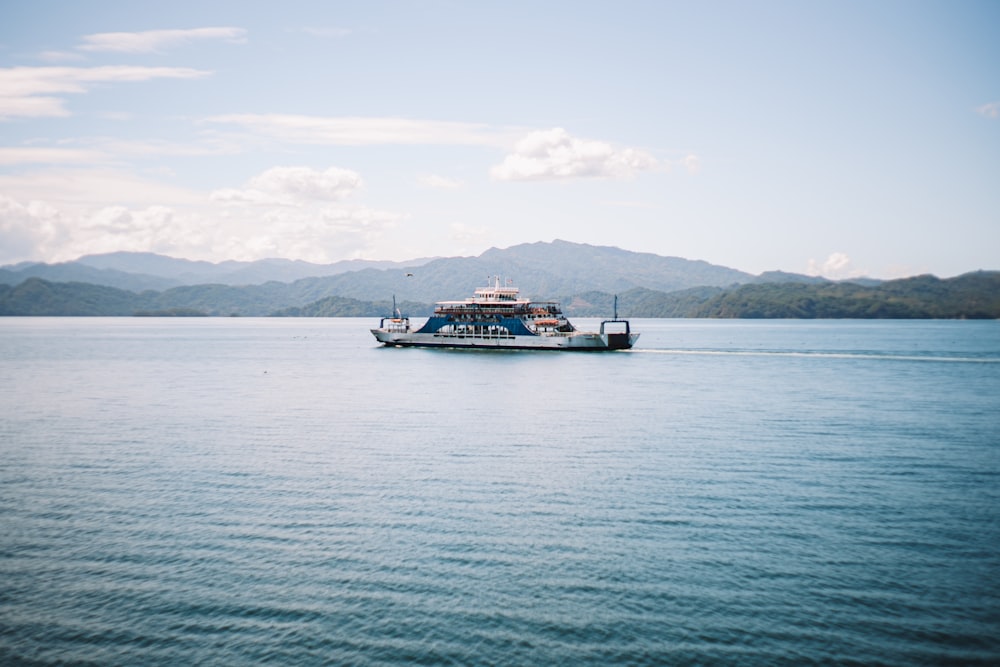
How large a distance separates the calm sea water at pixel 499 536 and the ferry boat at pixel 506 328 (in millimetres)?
76254

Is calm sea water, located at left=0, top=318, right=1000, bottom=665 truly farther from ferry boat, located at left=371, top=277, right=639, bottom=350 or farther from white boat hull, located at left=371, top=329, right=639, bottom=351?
ferry boat, located at left=371, top=277, right=639, bottom=350

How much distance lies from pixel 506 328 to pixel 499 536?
113 metres

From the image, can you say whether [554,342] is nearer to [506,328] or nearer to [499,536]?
[506,328]

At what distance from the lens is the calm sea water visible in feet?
65.5

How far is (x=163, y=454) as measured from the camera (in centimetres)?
4369

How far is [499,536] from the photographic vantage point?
28.4m

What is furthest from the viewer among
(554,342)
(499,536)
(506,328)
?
(506,328)

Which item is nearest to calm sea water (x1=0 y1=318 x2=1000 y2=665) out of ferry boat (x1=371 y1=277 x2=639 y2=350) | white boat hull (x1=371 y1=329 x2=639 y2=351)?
white boat hull (x1=371 y1=329 x2=639 y2=351)

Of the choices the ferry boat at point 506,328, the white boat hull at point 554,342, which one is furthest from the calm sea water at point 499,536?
the ferry boat at point 506,328

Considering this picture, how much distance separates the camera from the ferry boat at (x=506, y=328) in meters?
139

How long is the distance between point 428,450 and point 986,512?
30.1 meters

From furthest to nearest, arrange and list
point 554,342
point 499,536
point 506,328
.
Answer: point 506,328 < point 554,342 < point 499,536

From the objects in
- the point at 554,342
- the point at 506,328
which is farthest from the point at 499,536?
the point at 506,328

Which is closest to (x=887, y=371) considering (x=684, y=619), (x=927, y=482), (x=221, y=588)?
(x=927, y=482)
